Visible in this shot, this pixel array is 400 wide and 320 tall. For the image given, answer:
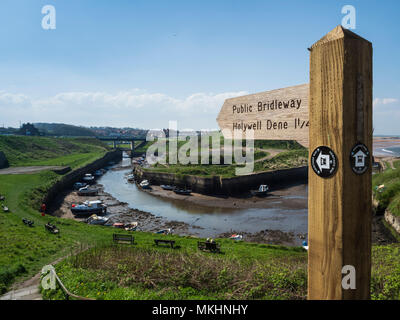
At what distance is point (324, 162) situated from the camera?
2256 mm

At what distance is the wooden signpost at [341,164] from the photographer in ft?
7.08

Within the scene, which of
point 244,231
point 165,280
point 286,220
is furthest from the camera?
point 286,220

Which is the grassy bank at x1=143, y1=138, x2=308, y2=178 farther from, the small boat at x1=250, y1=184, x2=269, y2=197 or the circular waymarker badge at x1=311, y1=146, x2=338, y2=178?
the circular waymarker badge at x1=311, y1=146, x2=338, y2=178

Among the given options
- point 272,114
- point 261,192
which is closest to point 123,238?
point 272,114

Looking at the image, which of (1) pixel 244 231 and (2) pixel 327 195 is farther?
(1) pixel 244 231

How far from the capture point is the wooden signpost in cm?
216

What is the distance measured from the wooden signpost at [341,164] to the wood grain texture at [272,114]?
49 centimetres

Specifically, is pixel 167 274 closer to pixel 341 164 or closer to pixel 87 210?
pixel 341 164

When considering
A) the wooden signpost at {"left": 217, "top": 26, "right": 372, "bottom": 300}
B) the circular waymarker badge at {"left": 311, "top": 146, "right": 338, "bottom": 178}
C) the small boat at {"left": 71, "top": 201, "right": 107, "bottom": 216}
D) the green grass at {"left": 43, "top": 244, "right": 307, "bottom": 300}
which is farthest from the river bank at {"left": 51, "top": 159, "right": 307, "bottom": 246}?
the circular waymarker badge at {"left": 311, "top": 146, "right": 338, "bottom": 178}
